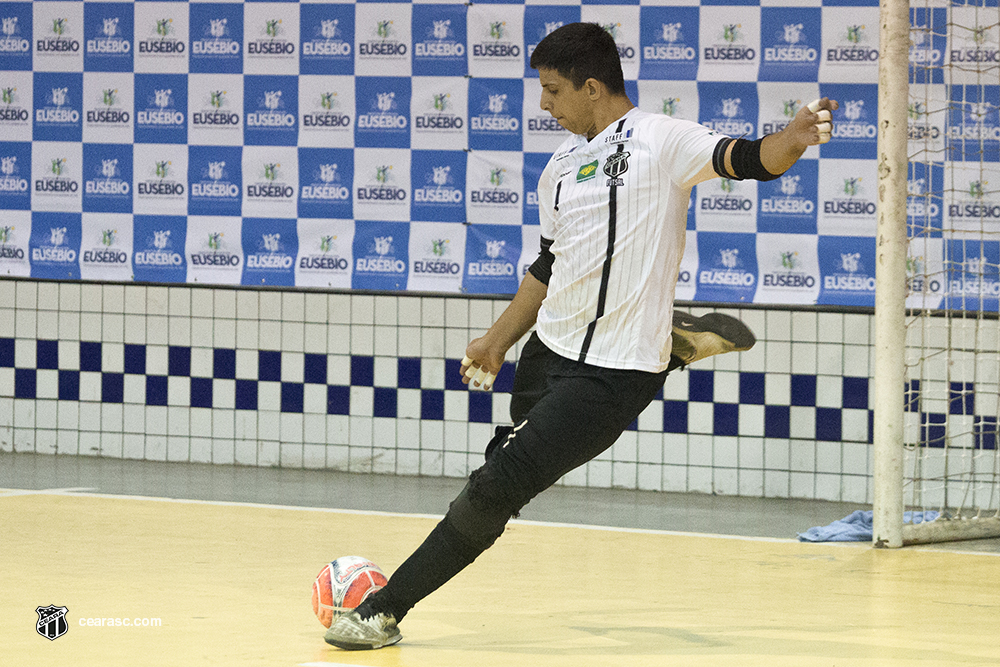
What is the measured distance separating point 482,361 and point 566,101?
2.63 feet

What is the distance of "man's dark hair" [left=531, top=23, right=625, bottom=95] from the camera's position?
11.6 ft

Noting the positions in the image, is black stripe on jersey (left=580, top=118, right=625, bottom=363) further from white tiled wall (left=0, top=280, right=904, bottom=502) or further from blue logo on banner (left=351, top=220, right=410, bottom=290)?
blue logo on banner (left=351, top=220, right=410, bottom=290)

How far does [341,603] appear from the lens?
12.0 ft

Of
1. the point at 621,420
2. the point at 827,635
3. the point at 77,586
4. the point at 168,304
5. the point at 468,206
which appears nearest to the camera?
the point at 621,420

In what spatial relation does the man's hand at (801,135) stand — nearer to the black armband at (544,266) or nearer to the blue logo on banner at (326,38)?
the black armband at (544,266)

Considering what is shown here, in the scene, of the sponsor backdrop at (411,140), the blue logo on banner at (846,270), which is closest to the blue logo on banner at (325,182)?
the sponsor backdrop at (411,140)

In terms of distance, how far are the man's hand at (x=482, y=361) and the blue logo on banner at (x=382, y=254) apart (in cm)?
365

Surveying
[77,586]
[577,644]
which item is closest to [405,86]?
[77,586]

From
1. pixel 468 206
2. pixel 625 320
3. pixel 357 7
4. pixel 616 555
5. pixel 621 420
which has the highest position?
pixel 357 7

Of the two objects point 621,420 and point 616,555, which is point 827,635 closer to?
point 621,420

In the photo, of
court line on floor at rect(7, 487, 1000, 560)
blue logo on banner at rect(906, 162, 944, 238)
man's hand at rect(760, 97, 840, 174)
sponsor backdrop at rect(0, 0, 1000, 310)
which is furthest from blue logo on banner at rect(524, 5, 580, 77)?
man's hand at rect(760, 97, 840, 174)

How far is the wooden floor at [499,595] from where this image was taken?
11.5ft

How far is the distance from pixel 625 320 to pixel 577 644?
97 cm

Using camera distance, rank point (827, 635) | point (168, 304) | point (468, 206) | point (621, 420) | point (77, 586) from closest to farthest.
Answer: point (621, 420)
point (827, 635)
point (77, 586)
point (468, 206)
point (168, 304)
